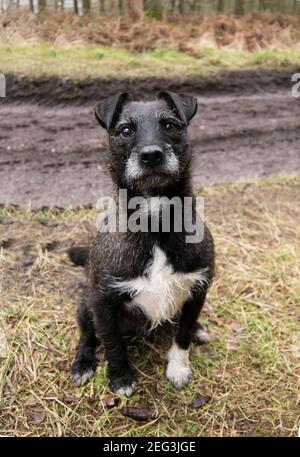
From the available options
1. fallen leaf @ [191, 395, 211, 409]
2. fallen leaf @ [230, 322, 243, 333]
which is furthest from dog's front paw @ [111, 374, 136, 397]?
fallen leaf @ [230, 322, 243, 333]

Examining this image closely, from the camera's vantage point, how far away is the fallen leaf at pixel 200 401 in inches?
133

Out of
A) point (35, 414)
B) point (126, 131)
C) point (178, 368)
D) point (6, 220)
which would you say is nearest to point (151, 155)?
point (126, 131)

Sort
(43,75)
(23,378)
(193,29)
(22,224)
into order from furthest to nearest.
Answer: (193,29), (43,75), (22,224), (23,378)

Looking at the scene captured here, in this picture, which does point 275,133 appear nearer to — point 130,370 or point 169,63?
point 169,63

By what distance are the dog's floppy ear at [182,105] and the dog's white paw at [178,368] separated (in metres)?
1.55

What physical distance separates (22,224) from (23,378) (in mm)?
1932

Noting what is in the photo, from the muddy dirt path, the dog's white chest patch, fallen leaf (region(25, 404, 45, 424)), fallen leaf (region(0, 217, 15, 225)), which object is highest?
the dog's white chest patch

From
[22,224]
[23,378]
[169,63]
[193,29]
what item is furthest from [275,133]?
[23,378]

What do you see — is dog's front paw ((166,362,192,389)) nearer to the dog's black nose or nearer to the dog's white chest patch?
the dog's white chest patch

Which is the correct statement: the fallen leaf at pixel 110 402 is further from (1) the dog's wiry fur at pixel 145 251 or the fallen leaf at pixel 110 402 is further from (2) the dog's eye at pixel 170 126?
(2) the dog's eye at pixel 170 126

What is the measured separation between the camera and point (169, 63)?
8.56 meters

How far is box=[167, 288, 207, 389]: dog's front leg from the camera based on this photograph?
341cm

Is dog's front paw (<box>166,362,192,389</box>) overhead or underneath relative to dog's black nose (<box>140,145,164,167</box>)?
underneath

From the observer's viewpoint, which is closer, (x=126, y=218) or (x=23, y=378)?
(x=126, y=218)
